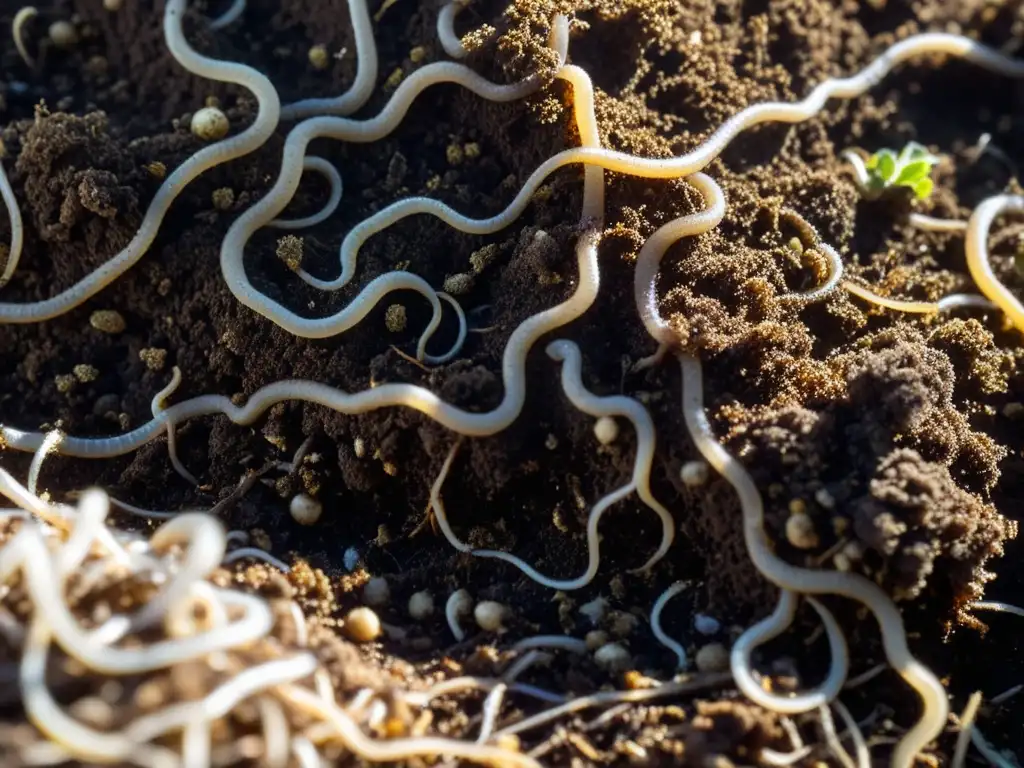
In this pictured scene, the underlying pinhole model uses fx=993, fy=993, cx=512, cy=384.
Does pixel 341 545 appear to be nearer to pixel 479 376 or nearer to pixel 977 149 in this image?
pixel 479 376

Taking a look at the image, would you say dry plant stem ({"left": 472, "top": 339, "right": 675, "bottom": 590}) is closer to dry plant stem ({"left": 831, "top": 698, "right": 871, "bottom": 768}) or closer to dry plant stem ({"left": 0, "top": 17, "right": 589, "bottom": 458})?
dry plant stem ({"left": 0, "top": 17, "right": 589, "bottom": 458})

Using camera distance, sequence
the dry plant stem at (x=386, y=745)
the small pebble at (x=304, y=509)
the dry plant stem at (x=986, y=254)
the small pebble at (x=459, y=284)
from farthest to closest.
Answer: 1. the dry plant stem at (x=986, y=254)
2. the small pebble at (x=459, y=284)
3. the small pebble at (x=304, y=509)
4. the dry plant stem at (x=386, y=745)

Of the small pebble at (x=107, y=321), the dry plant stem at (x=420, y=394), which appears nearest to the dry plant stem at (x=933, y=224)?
the dry plant stem at (x=420, y=394)

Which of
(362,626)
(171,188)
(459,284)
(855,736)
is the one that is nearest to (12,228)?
(171,188)

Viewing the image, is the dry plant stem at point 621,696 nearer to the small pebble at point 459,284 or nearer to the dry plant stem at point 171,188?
the small pebble at point 459,284

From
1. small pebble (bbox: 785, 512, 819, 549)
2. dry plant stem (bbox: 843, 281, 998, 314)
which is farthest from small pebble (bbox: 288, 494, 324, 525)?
dry plant stem (bbox: 843, 281, 998, 314)

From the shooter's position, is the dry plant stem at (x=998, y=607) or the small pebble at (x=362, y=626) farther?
the dry plant stem at (x=998, y=607)

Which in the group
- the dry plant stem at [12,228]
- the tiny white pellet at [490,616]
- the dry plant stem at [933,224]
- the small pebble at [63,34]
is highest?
the small pebble at [63,34]
